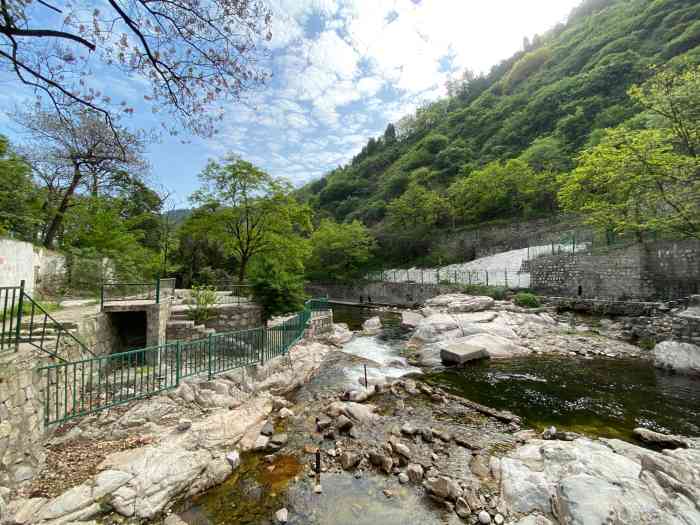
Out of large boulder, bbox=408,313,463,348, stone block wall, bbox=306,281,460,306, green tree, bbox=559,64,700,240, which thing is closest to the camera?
green tree, bbox=559,64,700,240

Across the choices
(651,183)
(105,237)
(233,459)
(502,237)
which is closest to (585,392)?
(233,459)

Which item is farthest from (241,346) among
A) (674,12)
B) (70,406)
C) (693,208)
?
(674,12)

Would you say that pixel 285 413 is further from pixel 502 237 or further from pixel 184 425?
pixel 502 237

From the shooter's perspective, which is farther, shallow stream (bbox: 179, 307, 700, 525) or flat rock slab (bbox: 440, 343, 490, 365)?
flat rock slab (bbox: 440, 343, 490, 365)

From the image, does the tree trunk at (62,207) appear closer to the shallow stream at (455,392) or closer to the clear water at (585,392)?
the shallow stream at (455,392)

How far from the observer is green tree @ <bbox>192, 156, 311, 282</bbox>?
17359 millimetres

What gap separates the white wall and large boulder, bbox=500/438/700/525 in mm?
13928

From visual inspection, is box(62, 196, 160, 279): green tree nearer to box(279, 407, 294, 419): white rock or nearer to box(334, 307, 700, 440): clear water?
box(279, 407, 294, 419): white rock

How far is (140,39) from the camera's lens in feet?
14.3

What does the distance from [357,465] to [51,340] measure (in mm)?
6674

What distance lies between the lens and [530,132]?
46625mm

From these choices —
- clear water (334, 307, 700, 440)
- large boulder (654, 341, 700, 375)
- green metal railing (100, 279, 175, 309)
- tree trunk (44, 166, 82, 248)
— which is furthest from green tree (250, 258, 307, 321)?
large boulder (654, 341, 700, 375)

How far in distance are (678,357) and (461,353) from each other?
6.57 meters

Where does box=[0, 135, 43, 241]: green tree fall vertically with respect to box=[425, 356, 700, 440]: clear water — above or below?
above
